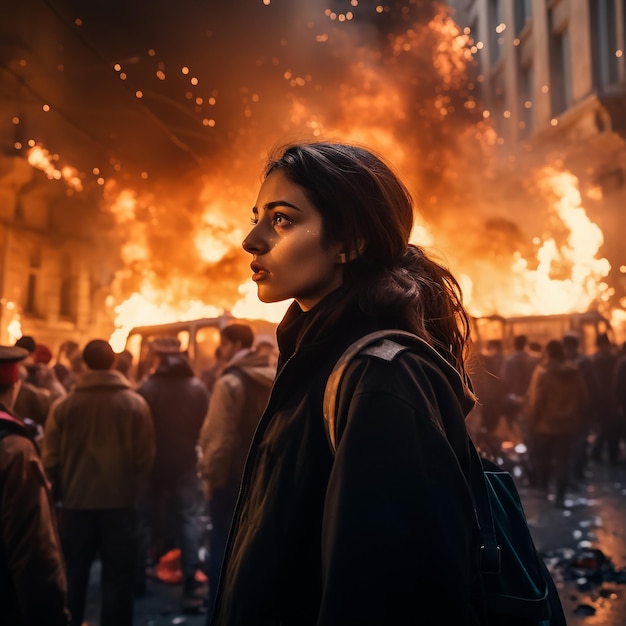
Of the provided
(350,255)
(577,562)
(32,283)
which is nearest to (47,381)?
(577,562)

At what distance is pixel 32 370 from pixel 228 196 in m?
15.2

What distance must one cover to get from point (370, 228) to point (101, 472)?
348 centimetres

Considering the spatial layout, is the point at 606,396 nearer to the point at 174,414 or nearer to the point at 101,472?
the point at 174,414

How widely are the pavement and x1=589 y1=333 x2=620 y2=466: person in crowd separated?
152 centimetres

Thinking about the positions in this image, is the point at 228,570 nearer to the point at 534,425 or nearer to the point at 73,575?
the point at 73,575

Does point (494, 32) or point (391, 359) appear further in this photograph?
point (494, 32)

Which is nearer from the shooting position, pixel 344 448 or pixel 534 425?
pixel 344 448

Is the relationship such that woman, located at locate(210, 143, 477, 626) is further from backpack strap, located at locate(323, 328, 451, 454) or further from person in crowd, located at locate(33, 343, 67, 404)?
person in crowd, located at locate(33, 343, 67, 404)

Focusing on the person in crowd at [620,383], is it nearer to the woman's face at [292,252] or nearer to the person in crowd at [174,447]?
the person in crowd at [174,447]

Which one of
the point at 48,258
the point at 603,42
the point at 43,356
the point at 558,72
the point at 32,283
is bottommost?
the point at 43,356

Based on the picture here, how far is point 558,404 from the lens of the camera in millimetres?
7934

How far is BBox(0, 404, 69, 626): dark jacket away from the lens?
2455 millimetres

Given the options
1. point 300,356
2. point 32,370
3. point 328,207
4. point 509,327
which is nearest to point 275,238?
point 328,207

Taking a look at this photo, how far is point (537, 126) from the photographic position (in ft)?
72.8
